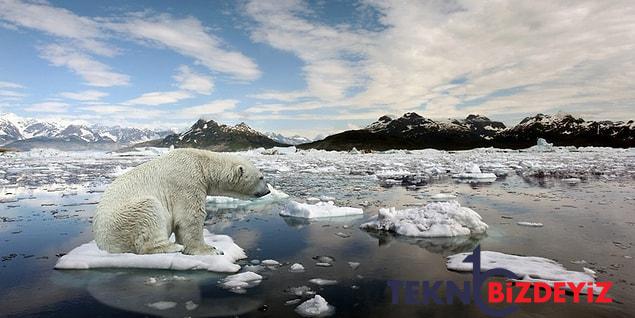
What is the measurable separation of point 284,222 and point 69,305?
4.79m

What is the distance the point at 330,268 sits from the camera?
5.21 meters

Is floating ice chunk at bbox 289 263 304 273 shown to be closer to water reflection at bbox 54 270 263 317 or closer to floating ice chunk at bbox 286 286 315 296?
floating ice chunk at bbox 286 286 315 296

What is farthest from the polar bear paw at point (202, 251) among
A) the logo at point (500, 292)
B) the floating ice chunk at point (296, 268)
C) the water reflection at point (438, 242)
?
the water reflection at point (438, 242)

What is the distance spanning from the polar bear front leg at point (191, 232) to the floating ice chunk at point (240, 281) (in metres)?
0.88

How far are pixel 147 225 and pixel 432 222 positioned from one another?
478 centimetres

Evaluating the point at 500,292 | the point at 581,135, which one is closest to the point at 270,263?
the point at 500,292

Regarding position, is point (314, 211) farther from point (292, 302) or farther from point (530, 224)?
point (292, 302)

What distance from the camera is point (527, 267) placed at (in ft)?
16.4

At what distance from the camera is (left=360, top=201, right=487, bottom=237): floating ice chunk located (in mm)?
7109

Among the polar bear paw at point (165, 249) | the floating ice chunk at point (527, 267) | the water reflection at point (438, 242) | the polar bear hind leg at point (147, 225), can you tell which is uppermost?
the polar bear hind leg at point (147, 225)

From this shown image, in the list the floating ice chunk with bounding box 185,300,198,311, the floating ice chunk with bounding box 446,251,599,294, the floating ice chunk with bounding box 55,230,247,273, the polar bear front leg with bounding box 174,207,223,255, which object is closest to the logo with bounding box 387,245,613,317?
the floating ice chunk with bounding box 446,251,599,294

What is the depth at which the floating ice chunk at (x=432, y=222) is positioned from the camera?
711 centimetres

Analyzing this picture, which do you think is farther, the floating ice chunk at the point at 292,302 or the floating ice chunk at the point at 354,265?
the floating ice chunk at the point at 354,265

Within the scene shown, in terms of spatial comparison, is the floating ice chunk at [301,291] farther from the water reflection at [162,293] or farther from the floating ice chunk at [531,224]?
the floating ice chunk at [531,224]
